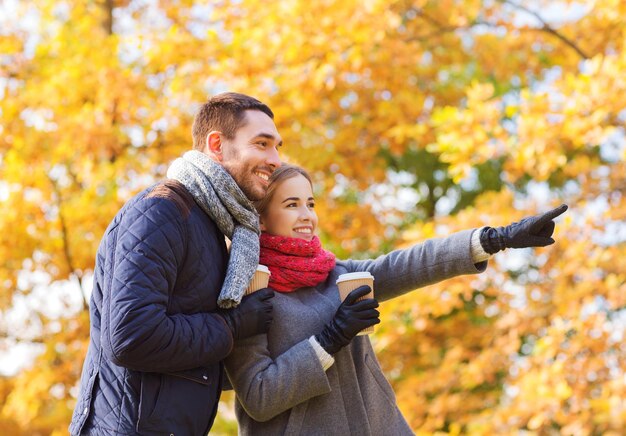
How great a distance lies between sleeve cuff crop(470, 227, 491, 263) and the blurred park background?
2166mm

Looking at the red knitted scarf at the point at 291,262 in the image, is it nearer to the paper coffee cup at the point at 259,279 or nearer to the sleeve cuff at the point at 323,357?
the paper coffee cup at the point at 259,279

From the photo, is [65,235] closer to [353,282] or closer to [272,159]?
[272,159]

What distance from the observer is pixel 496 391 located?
6.88m

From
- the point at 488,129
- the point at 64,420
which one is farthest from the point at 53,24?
the point at 488,129

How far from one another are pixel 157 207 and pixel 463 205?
622 centimetres

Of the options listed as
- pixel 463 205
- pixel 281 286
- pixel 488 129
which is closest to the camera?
pixel 281 286

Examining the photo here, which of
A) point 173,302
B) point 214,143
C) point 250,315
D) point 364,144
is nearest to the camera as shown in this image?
point 173,302

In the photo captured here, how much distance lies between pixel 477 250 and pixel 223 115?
2.95 feet

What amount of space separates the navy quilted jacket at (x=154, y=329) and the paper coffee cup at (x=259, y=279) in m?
0.12

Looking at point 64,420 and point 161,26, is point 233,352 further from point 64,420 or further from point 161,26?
point 161,26

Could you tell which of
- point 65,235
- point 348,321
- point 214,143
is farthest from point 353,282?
point 65,235

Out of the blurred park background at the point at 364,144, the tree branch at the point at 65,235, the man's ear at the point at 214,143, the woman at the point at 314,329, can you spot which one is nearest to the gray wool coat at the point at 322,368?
the woman at the point at 314,329

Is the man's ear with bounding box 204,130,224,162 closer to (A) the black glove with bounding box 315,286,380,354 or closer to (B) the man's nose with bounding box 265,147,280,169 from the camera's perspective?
(B) the man's nose with bounding box 265,147,280,169

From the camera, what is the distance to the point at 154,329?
186cm
